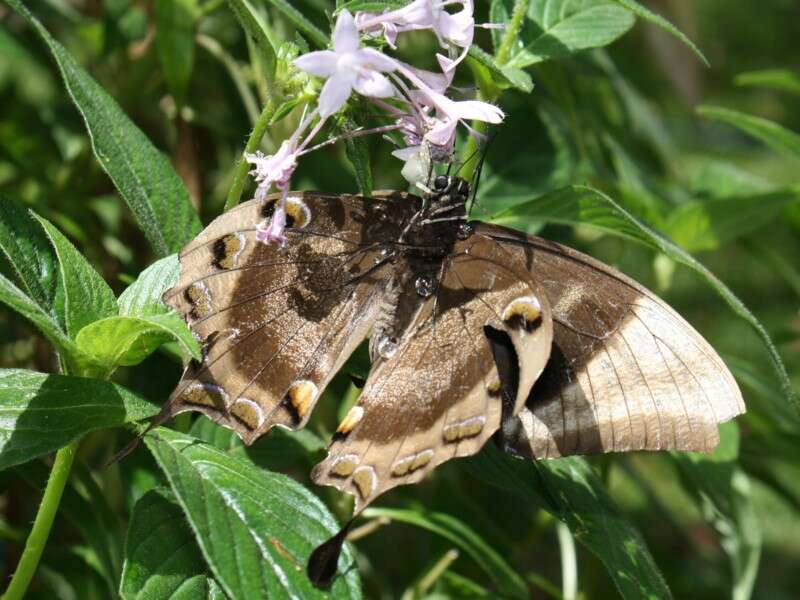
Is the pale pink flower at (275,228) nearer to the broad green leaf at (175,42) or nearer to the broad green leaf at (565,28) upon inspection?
the broad green leaf at (565,28)

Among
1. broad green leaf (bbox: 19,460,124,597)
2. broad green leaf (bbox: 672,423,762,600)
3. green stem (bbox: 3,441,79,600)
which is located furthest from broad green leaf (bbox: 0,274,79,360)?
→ broad green leaf (bbox: 672,423,762,600)

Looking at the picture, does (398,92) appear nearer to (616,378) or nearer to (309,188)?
(616,378)

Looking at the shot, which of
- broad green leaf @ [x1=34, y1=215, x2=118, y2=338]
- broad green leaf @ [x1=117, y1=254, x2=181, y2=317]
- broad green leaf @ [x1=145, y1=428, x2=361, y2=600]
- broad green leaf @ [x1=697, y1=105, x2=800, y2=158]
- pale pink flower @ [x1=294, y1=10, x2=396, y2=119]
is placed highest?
pale pink flower @ [x1=294, y1=10, x2=396, y2=119]

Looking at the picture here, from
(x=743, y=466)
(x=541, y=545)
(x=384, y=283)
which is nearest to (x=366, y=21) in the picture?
(x=384, y=283)

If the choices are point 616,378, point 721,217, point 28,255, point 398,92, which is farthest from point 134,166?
point 721,217

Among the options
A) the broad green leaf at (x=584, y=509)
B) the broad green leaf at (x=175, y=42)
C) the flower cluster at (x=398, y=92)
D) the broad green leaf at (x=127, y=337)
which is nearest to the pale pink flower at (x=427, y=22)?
the flower cluster at (x=398, y=92)

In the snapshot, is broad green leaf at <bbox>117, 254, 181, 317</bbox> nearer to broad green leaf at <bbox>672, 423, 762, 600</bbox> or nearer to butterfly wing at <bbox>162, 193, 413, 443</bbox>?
butterfly wing at <bbox>162, 193, 413, 443</bbox>
